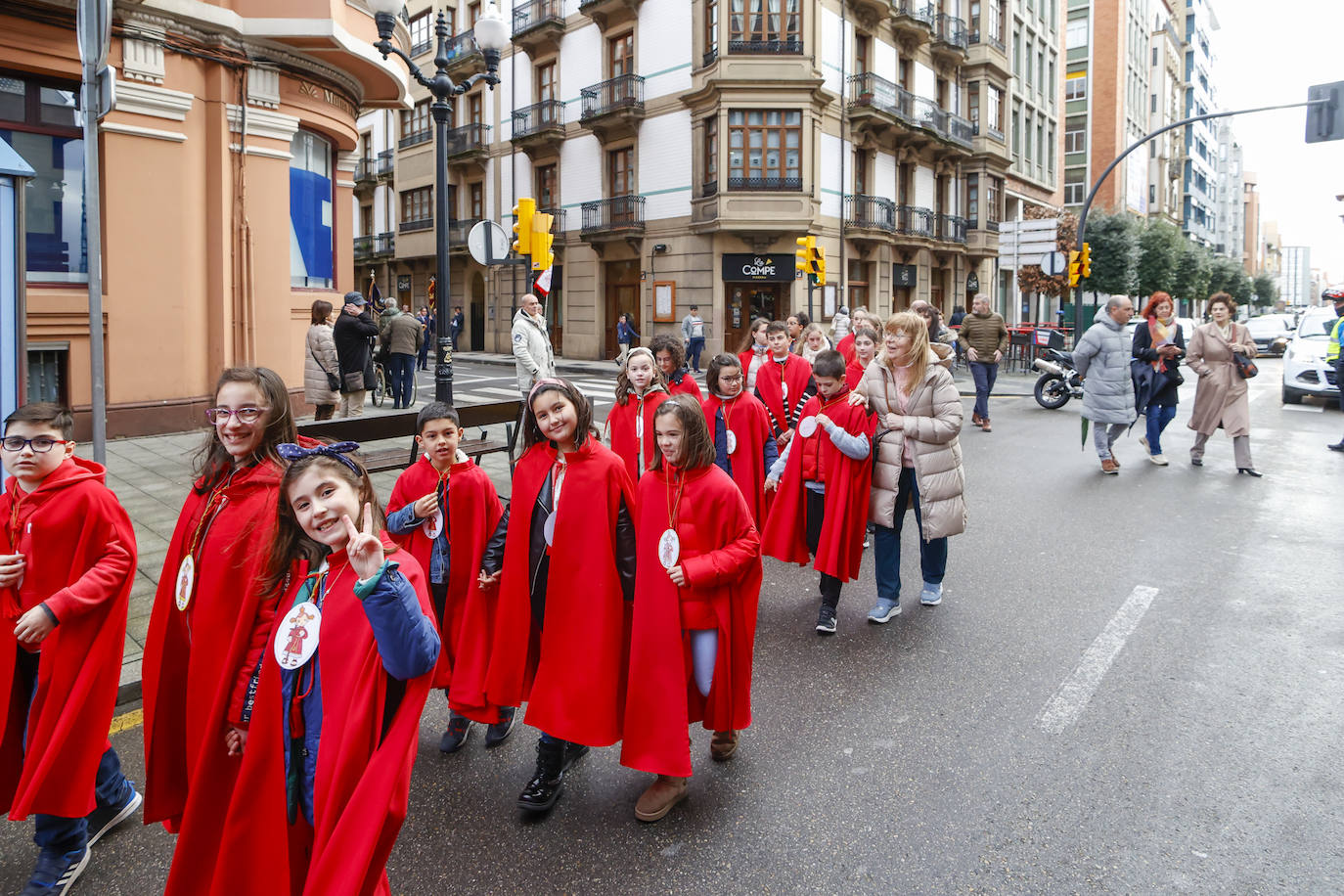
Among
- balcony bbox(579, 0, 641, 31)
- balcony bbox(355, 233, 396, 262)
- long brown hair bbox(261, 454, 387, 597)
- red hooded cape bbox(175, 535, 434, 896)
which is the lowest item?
red hooded cape bbox(175, 535, 434, 896)

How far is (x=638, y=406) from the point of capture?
6098mm

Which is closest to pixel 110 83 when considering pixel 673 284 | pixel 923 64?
pixel 673 284

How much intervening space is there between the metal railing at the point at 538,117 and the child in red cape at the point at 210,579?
30.9 meters

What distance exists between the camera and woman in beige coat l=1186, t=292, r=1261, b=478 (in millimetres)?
10164

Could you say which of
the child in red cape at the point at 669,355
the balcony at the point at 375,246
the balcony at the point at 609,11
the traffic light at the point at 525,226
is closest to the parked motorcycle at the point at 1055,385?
the traffic light at the point at 525,226

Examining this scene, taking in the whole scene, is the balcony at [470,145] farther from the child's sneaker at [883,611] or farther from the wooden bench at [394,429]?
the child's sneaker at [883,611]

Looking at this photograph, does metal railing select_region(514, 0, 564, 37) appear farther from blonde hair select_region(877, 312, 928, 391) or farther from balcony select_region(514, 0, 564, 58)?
blonde hair select_region(877, 312, 928, 391)

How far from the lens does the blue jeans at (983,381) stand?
546 inches

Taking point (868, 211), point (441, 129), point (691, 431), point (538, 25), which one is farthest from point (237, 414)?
point (538, 25)

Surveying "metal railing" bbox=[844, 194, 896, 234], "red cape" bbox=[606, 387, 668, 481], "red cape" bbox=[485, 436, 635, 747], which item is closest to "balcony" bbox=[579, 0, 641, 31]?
"metal railing" bbox=[844, 194, 896, 234]

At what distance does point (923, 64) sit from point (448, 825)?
115 feet

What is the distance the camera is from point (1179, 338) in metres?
11.4

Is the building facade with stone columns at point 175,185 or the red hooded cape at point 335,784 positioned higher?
the building facade with stone columns at point 175,185

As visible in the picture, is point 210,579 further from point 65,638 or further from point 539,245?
point 539,245
